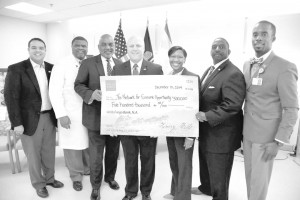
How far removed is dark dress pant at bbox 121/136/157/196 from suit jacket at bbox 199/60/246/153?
517 mm

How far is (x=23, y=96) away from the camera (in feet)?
8.03

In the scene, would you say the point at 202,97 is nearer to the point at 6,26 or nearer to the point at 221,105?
the point at 221,105

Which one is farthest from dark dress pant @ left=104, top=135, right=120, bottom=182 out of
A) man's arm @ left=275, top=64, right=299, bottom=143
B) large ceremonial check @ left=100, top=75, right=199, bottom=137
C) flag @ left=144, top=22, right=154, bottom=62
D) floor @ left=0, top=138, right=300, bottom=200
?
flag @ left=144, top=22, right=154, bottom=62

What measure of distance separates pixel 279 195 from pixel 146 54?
11.9 feet

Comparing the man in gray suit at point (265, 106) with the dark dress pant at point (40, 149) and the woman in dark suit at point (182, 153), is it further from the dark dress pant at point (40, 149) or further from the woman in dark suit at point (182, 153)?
the dark dress pant at point (40, 149)

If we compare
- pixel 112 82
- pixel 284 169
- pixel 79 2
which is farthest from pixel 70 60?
pixel 284 169

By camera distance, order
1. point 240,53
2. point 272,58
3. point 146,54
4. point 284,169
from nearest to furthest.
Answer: point 272,58 → point 284,169 → point 240,53 → point 146,54

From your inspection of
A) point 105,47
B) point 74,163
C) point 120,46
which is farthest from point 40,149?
point 120,46

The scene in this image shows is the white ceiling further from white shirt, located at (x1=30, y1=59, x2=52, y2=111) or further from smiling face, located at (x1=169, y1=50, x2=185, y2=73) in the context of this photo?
smiling face, located at (x1=169, y1=50, x2=185, y2=73)

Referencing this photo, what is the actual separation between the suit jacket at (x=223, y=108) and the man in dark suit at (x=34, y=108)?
177cm

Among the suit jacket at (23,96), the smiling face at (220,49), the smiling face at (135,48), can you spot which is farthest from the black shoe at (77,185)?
the smiling face at (220,49)

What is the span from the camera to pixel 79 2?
5.10 meters

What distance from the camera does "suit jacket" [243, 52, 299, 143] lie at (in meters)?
1.69

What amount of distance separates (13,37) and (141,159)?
659 cm
